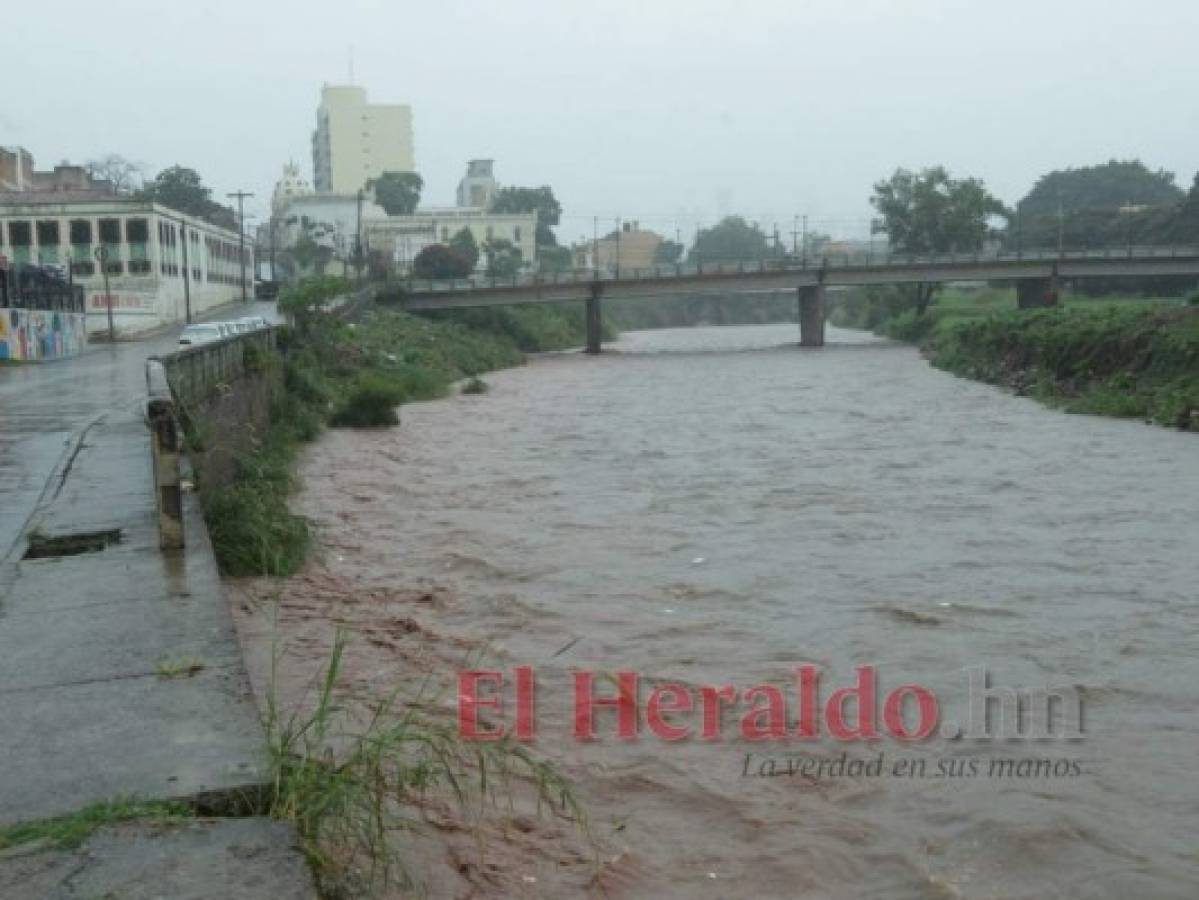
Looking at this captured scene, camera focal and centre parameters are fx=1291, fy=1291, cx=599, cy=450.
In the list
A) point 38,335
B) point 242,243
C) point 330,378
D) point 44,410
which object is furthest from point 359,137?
point 44,410

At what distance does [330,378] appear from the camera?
1329 inches

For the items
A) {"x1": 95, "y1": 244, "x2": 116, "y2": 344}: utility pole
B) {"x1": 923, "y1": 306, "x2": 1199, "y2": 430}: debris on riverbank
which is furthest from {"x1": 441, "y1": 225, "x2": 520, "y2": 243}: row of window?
{"x1": 923, "y1": 306, "x2": 1199, "y2": 430}: debris on riverbank

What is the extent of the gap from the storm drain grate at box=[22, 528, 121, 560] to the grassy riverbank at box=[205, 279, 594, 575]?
49.6 inches

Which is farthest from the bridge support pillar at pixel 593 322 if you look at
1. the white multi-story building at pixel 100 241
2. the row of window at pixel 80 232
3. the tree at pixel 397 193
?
the tree at pixel 397 193

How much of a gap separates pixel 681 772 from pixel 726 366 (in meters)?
48.2

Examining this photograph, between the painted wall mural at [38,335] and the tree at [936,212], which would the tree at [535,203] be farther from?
the painted wall mural at [38,335]

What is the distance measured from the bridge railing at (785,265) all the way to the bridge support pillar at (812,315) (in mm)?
1308

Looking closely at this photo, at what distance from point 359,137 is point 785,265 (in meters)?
106

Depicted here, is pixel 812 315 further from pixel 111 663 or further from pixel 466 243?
pixel 111 663

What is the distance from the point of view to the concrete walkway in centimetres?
499

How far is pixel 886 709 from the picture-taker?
8.02 meters

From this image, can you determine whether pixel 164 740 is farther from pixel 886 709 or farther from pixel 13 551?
pixel 13 551

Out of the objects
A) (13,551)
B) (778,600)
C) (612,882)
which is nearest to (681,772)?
(612,882)

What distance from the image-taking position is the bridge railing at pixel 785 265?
226 feet
